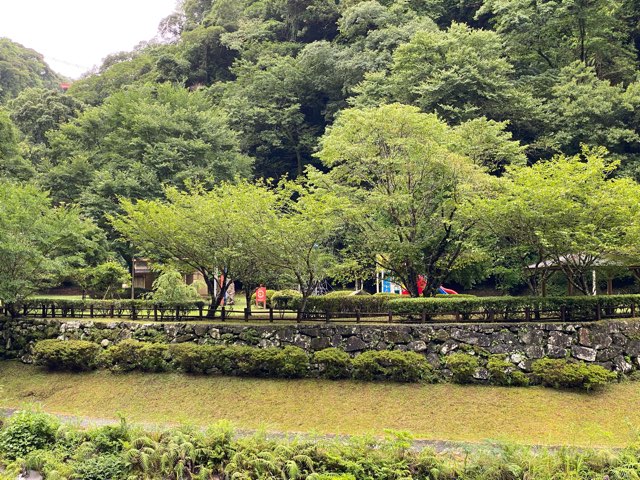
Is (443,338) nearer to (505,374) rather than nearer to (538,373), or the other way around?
(505,374)

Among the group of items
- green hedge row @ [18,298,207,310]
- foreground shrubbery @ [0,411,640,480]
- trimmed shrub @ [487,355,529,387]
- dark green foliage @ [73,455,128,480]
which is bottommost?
dark green foliage @ [73,455,128,480]

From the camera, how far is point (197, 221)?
1565cm

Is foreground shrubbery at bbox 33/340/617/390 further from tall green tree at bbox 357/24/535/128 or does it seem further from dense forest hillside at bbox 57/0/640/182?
tall green tree at bbox 357/24/535/128

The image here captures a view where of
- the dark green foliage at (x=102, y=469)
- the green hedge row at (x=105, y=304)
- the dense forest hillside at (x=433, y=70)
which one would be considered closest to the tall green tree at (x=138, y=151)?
the dense forest hillside at (x=433, y=70)

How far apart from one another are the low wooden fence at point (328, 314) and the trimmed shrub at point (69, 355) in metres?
1.77

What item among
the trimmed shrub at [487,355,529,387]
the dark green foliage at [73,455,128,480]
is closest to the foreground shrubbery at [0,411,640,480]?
the dark green foliage at [73,455,128,480]

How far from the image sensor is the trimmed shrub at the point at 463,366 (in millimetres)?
12750

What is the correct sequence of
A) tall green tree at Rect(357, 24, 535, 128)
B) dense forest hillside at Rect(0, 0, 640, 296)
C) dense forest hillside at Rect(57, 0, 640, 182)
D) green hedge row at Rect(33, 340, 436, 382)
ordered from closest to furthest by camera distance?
green hedge row at Rect(33, 340, 436, 382) → dense forest hillside at Rect(0, 0, 640, 296) → dense forest hillside at Rect(57, 0, 640, 182) → tall green tree at Rect(357, 24, 535, 128)

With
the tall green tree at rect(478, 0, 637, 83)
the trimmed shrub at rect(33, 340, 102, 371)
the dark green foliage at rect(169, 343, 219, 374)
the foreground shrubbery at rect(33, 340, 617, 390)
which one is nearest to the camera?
the foreground shrubbery at rect(33, 340, 617, 390)

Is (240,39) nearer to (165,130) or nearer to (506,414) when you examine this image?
(165,130)

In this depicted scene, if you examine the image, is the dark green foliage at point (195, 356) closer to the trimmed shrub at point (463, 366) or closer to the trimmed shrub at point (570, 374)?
the trimmed shrub at point (463, 366)

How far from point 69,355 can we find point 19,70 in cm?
5916

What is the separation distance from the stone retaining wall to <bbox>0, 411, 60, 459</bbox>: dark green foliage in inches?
202

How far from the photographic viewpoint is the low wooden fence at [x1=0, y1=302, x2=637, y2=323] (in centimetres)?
1365
